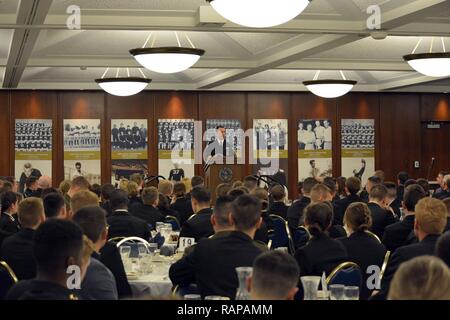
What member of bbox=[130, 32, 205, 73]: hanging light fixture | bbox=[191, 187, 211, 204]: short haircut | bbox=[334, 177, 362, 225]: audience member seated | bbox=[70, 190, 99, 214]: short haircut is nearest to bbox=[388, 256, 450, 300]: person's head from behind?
bbox=[70, 190, 99, 214]: short haircut

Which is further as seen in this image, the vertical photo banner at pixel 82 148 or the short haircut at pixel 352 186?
the vertical photo banner at pixel 82 148

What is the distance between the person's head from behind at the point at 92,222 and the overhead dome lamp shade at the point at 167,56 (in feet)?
18.2

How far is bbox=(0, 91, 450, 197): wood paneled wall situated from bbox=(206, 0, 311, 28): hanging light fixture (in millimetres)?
13280

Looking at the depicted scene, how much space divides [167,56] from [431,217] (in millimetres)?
5698

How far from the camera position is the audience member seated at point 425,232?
561cm

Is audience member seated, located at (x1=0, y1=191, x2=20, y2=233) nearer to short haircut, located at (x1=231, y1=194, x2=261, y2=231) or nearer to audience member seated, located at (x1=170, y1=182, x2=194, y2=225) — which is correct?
audience member seated, located at (x1=170, y1=182, x2=194, y2=225)

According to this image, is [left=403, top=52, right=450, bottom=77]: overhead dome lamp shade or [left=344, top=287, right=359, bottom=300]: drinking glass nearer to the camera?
[left=344, top=287, right=359, bottom=300]: drinking glass

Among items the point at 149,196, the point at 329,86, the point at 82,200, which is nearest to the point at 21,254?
the point at 82,200

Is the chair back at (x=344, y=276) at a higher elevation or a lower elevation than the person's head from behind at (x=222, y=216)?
lower

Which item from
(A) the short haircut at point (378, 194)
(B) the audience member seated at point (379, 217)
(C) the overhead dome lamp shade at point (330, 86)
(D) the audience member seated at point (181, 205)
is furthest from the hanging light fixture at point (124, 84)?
(B) the audience member seated at point (379, 217)

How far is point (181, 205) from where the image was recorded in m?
11.7

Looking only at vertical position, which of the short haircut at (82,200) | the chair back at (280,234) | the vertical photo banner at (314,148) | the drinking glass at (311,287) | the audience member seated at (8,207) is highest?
the vertical photo banner at (314,148)

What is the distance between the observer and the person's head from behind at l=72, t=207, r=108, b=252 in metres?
5.35

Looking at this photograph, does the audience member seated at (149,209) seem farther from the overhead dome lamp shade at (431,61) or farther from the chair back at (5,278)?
the chair back at (5,278)
